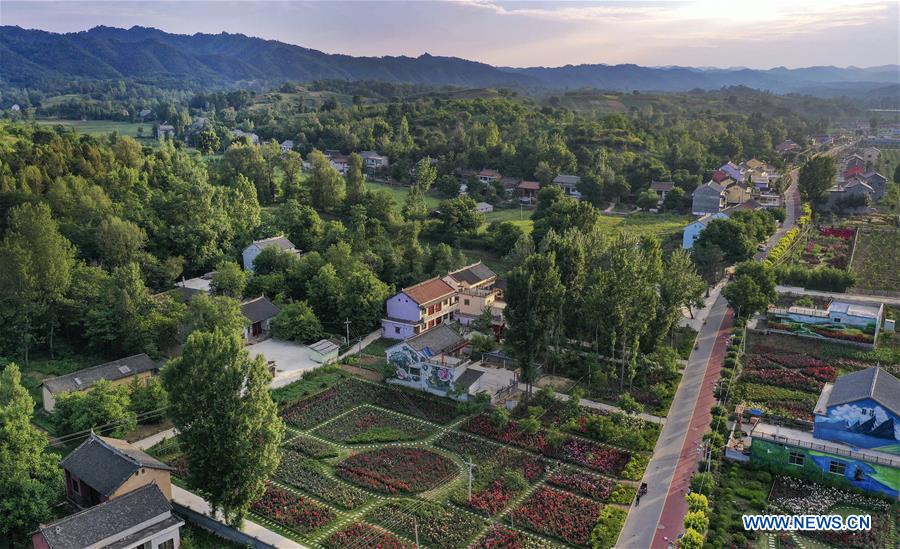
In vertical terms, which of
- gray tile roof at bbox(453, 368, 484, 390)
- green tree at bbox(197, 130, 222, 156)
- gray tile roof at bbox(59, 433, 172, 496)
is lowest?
gray tile roof at bbox(453, 368, 484, 390)

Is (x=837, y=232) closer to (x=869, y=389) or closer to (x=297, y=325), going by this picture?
(x=869, y=389)

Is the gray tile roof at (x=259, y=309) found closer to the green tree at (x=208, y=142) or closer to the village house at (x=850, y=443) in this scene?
the village house at (x=850, y=443)

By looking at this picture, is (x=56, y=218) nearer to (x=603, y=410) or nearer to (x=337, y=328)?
(x=337, y=328)

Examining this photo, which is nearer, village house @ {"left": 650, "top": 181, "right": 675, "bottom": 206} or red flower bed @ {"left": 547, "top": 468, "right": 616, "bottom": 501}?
red flower bed @ {"left": 547, "top": 468, "right": 616, "bottom": 501}

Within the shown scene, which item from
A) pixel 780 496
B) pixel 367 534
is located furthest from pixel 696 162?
pixel 367 534

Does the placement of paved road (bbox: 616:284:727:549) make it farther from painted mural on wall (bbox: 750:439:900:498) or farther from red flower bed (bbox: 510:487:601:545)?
painted mural on wall (bbox: 750:439:900:498)

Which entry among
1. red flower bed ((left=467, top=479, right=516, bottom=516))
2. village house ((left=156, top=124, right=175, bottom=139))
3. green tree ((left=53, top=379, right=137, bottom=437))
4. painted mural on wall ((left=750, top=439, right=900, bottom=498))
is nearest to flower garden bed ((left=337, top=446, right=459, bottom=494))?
red flower bed ((left=467, top=479, right=516, bottom=516))
